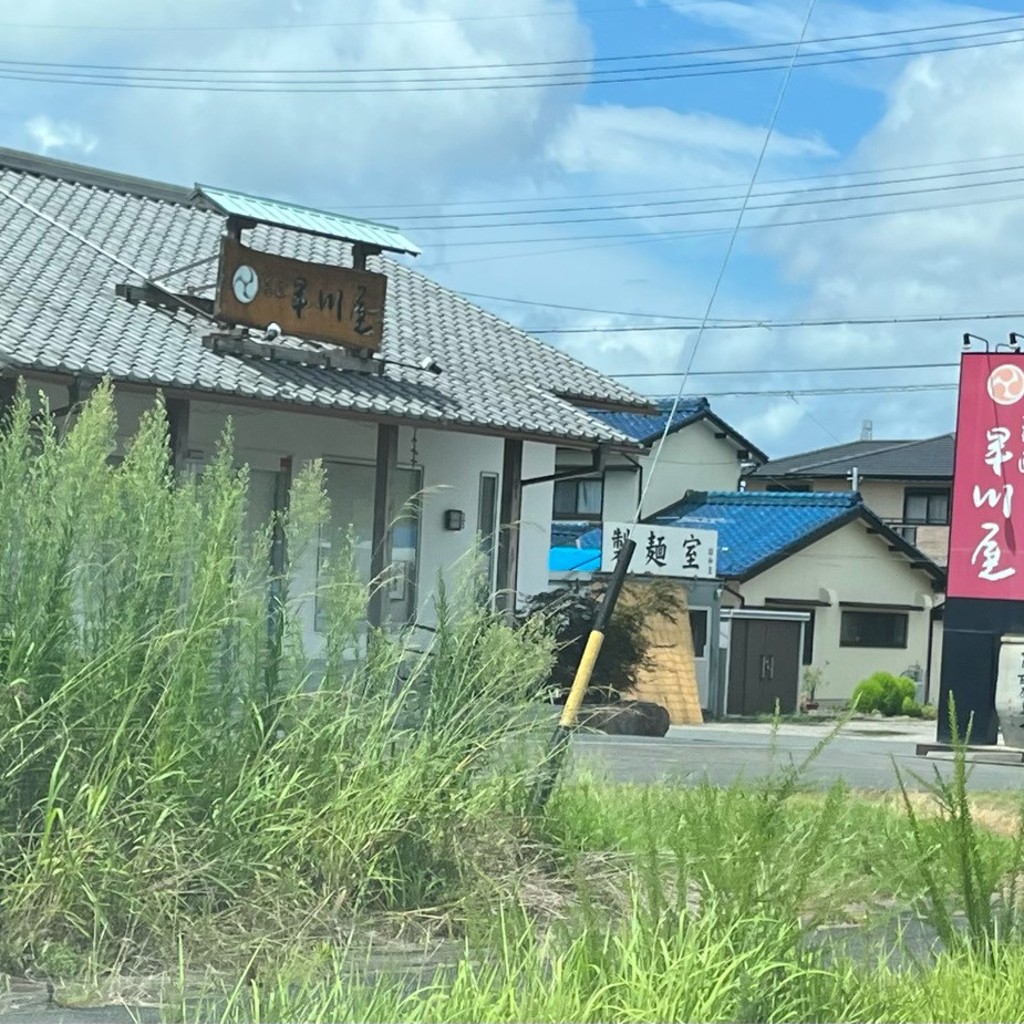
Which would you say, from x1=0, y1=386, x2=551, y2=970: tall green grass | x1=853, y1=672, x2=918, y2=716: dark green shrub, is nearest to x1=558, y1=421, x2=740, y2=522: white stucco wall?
x1=853, y1=672, x2=918, y2=716: dark green shrub

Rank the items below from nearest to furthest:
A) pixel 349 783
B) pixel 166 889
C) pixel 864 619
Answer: pixel 166 889
pixel 349 783
pixel 864 619

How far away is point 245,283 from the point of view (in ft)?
52.2

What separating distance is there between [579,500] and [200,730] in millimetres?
36967

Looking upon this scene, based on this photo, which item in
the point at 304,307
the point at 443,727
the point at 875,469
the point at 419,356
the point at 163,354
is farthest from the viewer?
the point at 875,469

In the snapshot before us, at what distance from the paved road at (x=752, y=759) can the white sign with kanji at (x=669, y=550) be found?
5222 millimetres

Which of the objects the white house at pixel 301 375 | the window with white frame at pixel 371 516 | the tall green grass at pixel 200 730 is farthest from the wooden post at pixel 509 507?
the tall green grass at pixel 200 730

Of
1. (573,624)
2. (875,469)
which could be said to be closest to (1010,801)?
(573,624)

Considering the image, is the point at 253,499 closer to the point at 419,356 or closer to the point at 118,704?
the point at 419,356

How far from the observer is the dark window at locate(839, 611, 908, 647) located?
38.8m

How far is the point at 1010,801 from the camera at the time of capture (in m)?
11.8

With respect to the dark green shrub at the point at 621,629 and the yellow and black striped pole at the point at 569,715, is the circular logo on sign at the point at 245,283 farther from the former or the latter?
the yellow and black striped pole at the point at 569,715

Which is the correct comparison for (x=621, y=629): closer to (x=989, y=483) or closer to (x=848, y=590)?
(x=989, y=483)

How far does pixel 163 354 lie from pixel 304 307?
209 cm

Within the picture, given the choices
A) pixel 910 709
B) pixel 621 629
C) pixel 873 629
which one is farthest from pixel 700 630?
pixel 873 629
